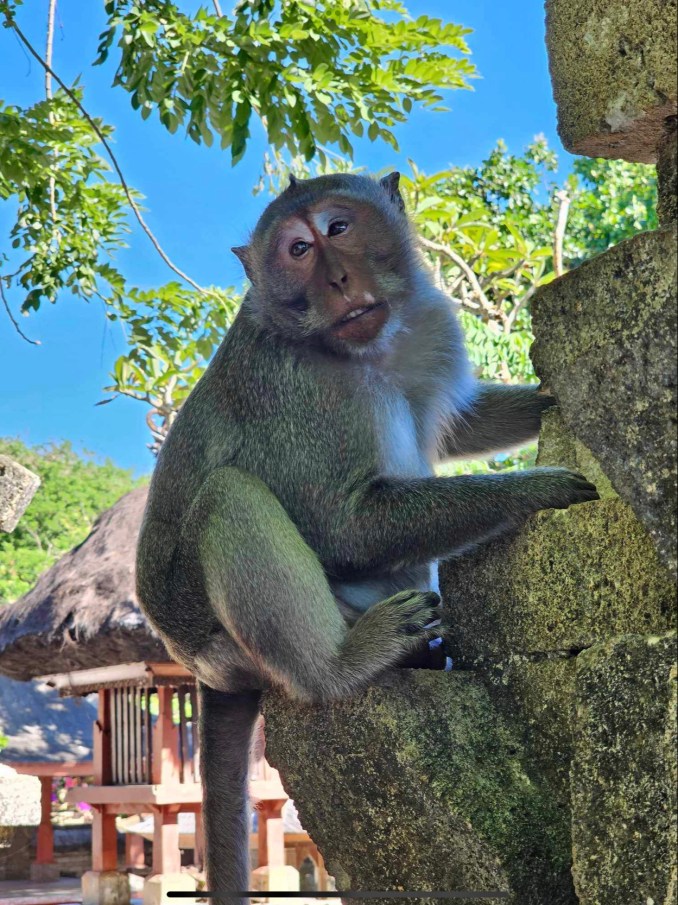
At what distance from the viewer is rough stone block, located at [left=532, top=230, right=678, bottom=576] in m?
2.00

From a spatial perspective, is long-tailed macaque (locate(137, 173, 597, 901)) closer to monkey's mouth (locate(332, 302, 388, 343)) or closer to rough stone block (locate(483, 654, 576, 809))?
monkey's mouth (locate(332, 302, 388, 343))

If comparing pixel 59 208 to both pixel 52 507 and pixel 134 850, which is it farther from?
pixel 52 507

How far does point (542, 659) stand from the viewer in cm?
257

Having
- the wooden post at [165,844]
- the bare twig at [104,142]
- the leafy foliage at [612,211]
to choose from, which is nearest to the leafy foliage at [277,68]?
the bare twig at [104,142]

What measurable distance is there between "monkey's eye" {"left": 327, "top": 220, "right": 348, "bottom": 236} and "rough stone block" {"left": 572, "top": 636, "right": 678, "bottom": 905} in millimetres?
1510

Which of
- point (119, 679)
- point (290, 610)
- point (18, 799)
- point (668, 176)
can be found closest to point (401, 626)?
point (290, 610)

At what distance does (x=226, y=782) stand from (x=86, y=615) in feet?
30.2

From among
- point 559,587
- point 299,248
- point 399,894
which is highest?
point 299,248

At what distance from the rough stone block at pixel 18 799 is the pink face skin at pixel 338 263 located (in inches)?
156

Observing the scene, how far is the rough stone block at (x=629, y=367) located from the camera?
78.5 inches

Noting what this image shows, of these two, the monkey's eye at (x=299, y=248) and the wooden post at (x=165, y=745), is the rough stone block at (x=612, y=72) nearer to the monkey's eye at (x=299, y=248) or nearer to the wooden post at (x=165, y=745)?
the monkey's eye at (x=299, y=248)

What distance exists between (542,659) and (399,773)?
0.44m

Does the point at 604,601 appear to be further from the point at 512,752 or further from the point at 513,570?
the point at 512,752

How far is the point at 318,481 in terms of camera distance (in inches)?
124
